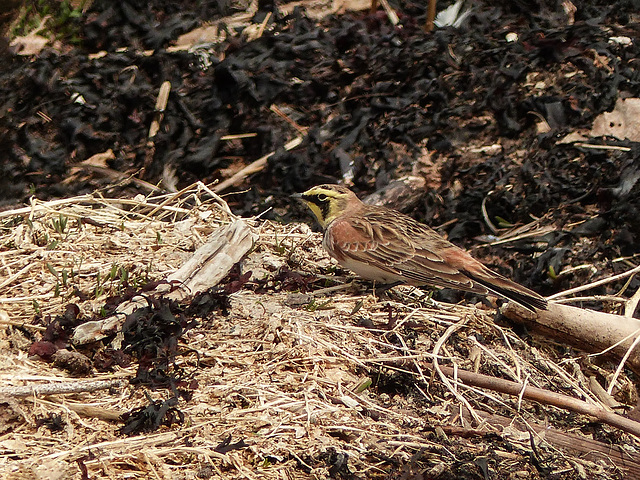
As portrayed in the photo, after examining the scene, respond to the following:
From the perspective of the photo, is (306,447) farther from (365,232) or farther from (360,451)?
(365,232)

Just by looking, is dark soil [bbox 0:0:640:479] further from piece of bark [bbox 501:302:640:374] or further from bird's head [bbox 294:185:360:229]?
piece of bark [bbox 501:302:640:374]

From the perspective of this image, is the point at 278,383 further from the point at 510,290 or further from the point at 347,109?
the point at 347,109

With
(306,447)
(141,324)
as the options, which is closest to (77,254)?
(141,324)

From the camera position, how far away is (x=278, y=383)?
4105 millimetres

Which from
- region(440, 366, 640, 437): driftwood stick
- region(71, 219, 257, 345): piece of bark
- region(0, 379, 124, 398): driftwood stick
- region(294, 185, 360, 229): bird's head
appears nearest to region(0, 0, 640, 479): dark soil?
region(294, 185, 360, 229): bird's head

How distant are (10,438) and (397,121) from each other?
4974 millimetres

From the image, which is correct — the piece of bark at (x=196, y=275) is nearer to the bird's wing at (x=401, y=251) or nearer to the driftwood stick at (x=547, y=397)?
the bird's wing at (x=401, y=251)

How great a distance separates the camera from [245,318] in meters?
4.70

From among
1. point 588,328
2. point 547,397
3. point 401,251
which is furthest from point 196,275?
point 588,328

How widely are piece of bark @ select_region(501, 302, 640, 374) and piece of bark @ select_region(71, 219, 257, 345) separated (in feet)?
5.76

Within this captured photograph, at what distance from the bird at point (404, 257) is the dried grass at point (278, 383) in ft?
0.57

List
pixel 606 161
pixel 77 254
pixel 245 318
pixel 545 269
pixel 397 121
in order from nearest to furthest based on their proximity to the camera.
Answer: pixel 245 318 → pixel 77 254 → pixel 545 269 → pixel 606 161 → pixel 397 121

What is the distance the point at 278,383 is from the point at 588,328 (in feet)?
6.38

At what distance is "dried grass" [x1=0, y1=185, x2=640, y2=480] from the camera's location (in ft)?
11.8
